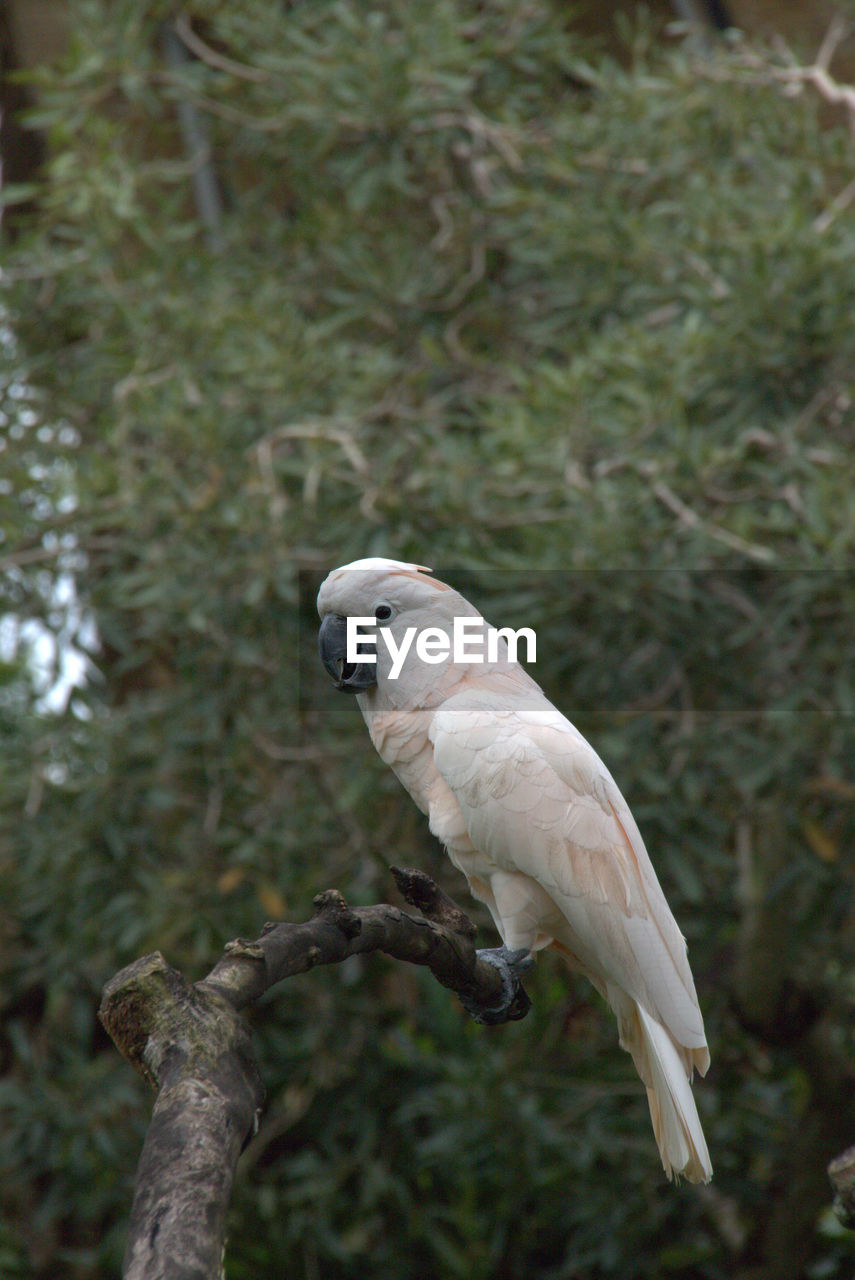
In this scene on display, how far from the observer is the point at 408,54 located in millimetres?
2883

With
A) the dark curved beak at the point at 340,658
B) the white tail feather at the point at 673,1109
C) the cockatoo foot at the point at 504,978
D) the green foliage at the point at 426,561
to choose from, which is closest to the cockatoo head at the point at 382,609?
the dark curved beak at the point at 340,658

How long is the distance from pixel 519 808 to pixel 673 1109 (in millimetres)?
400

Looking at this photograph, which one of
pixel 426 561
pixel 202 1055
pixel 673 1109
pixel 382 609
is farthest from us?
pixel 426 561

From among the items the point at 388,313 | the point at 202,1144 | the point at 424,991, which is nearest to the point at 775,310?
the point at 388,313

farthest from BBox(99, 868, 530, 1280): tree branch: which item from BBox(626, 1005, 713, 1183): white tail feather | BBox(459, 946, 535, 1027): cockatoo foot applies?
BBox(626, 1005, 713, 1183): white tail feather

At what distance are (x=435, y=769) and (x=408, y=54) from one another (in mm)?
2157

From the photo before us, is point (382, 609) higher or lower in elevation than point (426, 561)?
higher

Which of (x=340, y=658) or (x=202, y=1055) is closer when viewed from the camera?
(x=202, y=1055)

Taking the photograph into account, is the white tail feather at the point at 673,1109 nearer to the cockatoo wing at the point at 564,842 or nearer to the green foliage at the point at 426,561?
the cockatoo wing at the point at 564,842

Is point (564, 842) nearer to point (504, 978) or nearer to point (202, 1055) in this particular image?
point (504, 978)

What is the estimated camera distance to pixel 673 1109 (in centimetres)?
137

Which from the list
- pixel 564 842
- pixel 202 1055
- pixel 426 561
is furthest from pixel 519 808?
pixel 426 561

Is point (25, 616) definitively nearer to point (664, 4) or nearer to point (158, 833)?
point (158, 833)

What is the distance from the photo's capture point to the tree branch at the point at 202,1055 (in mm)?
660
